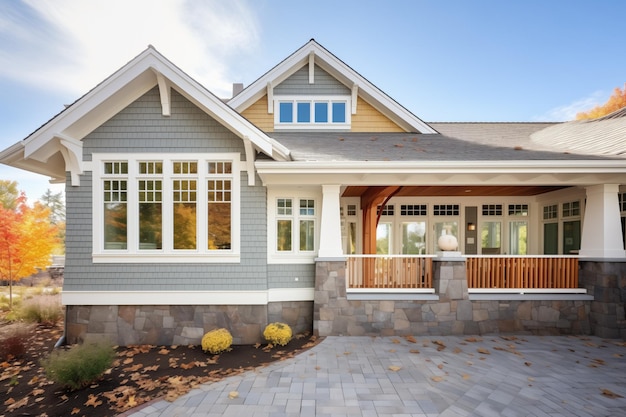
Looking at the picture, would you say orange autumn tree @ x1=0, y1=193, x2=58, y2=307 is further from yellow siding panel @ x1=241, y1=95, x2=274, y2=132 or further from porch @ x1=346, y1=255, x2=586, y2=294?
porch @ x1=346, y1=255, x2=586, y2=294

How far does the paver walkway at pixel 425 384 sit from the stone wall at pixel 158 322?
145cm

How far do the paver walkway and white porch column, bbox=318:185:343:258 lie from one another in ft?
6.23

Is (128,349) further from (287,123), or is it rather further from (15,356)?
(287,123)

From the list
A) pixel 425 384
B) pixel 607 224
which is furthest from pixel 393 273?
pixel 607 224

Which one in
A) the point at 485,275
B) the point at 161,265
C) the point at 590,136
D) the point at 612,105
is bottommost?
the point at 485,275

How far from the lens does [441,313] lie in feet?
19.7

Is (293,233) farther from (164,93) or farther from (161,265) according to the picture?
(164,93)

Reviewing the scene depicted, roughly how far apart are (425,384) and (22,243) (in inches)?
554

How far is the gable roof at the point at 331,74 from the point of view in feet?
25.9

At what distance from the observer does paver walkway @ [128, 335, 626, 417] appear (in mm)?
3373

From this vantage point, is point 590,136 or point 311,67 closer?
point 590,136

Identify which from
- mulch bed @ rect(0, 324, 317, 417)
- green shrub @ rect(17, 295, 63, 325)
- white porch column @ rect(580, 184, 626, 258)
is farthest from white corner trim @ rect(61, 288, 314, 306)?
white porch column @ rect(580, 184, 626, 258)

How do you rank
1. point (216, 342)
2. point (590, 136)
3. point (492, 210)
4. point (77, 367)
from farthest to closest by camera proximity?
point (492, 210) → point (590, 136) → point (216, 342) → point (77, 367)

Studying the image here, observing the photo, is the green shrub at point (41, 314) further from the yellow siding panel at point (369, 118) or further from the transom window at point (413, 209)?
the transom window at point (413, 209)
